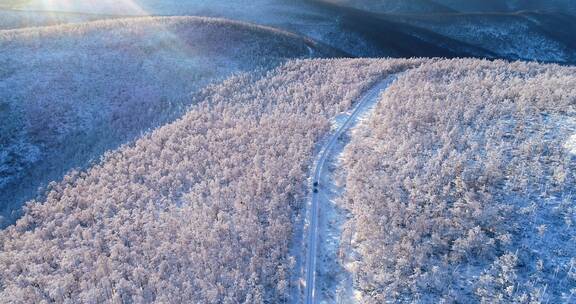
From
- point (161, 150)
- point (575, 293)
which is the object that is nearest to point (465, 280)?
point (575, 293)

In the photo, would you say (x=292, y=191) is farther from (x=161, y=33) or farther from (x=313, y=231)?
(x=161, y=33)

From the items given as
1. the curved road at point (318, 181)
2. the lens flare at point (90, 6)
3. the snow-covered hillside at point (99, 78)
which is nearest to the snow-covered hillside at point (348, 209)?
the curved road at point (318, 181)

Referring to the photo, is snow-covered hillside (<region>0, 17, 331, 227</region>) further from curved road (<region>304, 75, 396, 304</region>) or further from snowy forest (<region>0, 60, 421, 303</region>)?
curved road (<region>304, 75, 396, 304</region>)

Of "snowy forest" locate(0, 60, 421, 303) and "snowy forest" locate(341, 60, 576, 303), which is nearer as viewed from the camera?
"snowy forest" locate(341, 60, 576, 303)

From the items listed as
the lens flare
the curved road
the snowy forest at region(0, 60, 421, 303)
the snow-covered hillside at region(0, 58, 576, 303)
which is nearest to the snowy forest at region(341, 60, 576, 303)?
Answer: the snow-covered hillside at region(0, 58, 576, 303)

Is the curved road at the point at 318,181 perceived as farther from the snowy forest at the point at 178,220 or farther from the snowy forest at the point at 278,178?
the snowy forest at the point at 178,220
